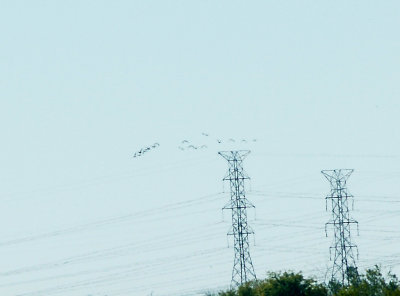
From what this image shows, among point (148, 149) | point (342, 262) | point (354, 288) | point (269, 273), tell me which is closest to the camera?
point (148, 149)

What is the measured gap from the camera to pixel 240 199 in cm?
8488

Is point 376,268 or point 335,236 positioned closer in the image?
point 376,268

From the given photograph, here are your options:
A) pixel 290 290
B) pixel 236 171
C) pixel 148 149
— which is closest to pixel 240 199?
pixel 236 171

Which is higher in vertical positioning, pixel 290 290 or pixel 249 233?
pixel 249 233

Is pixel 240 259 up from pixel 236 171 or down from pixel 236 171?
down

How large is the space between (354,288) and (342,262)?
1423cm

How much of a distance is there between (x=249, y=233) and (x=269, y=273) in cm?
420

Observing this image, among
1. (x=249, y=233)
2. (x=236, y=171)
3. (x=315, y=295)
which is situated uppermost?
(x=236, y=171)

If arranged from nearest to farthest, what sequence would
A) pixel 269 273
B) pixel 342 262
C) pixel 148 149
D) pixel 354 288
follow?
pixel 148 149
pixel 354 288
pixel 269 273
pixel 342 262

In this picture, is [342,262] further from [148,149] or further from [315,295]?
[148,149]

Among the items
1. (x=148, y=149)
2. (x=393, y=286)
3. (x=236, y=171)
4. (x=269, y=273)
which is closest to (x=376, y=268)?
(x=393, y=286)

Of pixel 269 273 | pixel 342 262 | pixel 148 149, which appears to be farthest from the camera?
pixel 342 262

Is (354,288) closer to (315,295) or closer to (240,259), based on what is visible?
(315,295)

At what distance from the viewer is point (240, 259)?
82.6 meters
